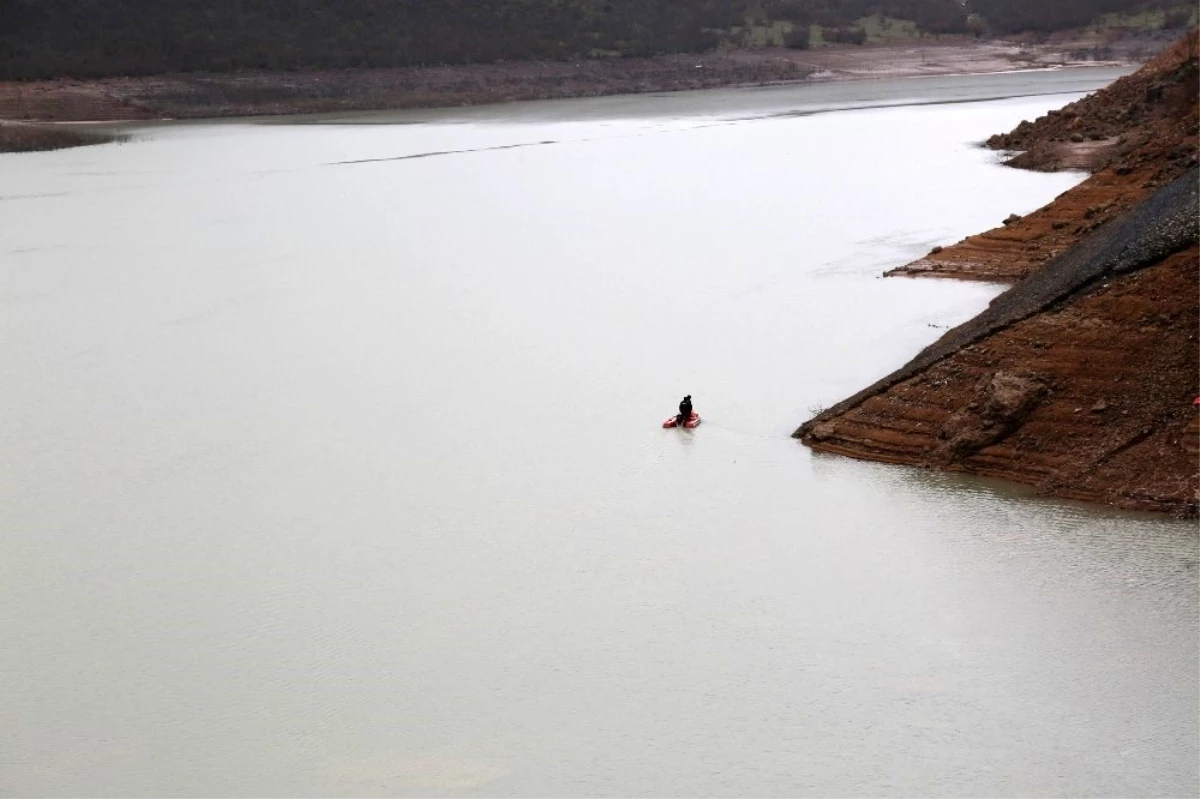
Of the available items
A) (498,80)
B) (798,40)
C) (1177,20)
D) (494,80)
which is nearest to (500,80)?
(498,80)

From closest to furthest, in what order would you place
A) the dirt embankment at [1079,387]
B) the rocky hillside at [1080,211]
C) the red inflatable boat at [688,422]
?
the dirt embankment at [1079,387]
the red inflatable boat at [688,422]
the rocky hillside at [1080,211]

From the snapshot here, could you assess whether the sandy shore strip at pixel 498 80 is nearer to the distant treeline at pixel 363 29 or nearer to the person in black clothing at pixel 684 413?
the distant treeline at pixel 363 29

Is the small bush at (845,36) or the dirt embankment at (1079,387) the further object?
the small bush at (845,36)

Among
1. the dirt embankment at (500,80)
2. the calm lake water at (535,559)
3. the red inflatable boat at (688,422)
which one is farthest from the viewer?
A: the dirt embankment at (500,80)

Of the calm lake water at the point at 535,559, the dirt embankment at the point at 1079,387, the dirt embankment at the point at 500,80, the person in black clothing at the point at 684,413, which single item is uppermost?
the dirt embankment at the point at 1079,387

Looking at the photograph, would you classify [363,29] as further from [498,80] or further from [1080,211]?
[1080,211]

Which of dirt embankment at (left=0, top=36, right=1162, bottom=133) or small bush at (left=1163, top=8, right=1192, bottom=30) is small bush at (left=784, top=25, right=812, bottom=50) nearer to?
dirt embankment at (left=0, top=36, right=1162, bottom=133)

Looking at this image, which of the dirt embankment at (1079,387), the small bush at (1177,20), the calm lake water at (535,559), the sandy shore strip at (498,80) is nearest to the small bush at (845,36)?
the sandy shore strip at (498,80)
